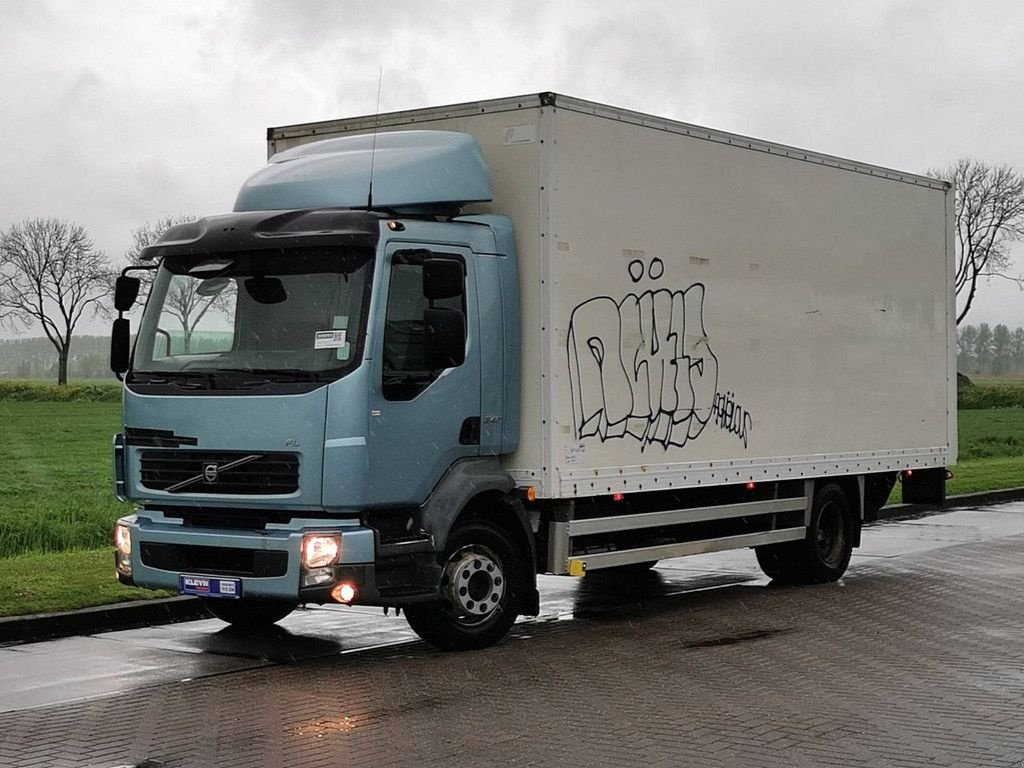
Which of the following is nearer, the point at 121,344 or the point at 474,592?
the point at 474,592

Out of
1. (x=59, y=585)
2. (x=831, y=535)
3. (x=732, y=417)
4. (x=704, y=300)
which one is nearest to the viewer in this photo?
(x=704, y=300)

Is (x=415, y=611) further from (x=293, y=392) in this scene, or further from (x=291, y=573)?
(x=293, y=392)

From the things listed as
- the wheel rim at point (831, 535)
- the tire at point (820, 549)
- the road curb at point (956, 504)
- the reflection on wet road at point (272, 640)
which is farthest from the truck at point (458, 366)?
the road curb at point (956, 504)

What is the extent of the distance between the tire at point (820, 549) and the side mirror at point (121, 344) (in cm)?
617

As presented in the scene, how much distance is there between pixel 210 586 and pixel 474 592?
175 cm

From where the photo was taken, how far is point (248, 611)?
11.4m

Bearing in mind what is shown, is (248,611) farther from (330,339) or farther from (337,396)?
(330,339)

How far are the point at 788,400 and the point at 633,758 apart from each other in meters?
6.46

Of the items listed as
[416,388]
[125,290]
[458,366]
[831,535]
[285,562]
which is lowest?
[831,535]

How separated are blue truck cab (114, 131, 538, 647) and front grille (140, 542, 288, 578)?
0.04ft

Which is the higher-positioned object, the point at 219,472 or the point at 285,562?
the point at 219,472

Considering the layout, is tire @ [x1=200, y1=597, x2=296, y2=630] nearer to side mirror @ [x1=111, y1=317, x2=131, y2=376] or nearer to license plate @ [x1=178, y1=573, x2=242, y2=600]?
license plate @ [x1=178, y1=573, x2=242, y2=600]

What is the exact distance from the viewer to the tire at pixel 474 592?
9.87 metres

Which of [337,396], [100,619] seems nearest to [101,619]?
[100,619]
